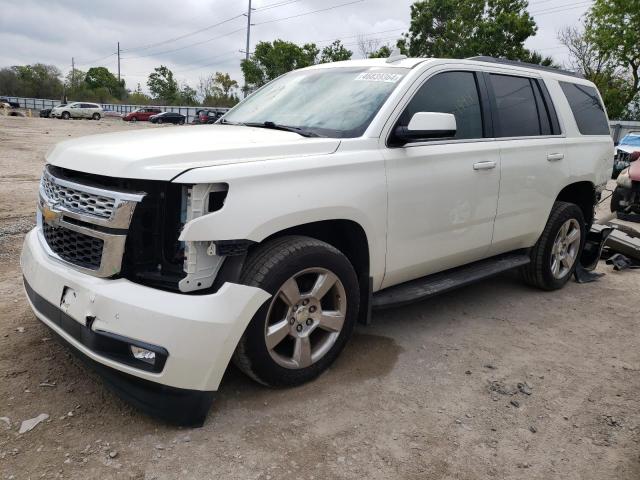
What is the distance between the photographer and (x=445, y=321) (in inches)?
169

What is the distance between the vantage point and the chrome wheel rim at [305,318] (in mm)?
2896

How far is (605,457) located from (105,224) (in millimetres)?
2693

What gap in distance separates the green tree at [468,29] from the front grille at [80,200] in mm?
38480

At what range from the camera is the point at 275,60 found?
173 ft

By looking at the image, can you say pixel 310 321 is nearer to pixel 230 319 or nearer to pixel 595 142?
pixel 230 319

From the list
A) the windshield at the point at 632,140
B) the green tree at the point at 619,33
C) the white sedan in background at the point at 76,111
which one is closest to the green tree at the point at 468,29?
the green tree at the point at 619,33

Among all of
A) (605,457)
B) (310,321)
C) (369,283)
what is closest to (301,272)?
(310,321)

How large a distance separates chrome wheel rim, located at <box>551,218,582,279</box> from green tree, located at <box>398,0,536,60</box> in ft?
116

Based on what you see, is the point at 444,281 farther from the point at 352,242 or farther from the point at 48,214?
the point at 48,214

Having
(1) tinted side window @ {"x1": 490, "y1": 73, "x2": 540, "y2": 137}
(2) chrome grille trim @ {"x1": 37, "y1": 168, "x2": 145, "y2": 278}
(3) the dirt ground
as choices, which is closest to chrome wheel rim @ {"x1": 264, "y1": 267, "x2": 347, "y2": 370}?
(3) the dirt ground

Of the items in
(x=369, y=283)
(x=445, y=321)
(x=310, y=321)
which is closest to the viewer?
(x=310, y=321)

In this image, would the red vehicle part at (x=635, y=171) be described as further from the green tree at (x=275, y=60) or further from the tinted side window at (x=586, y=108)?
the green tree at (x=275, y=60)

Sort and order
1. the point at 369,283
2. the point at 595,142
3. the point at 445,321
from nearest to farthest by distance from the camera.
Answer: the point at 369,283 < the point at 445,321 < the point at 595,142

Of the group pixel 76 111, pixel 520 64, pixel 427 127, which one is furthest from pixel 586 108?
pixel 76 111
